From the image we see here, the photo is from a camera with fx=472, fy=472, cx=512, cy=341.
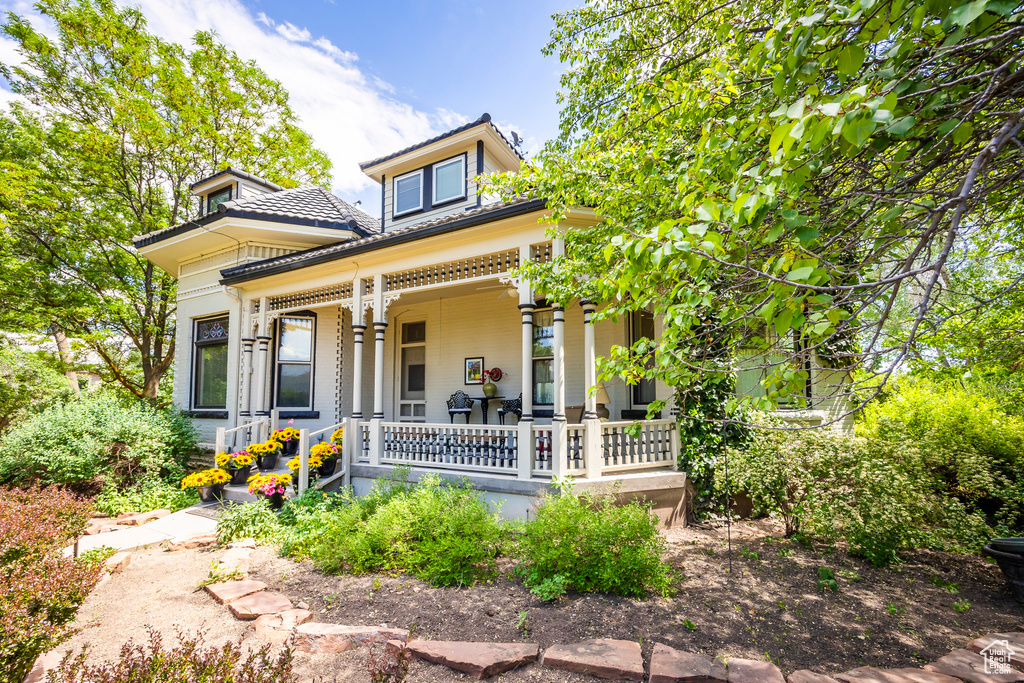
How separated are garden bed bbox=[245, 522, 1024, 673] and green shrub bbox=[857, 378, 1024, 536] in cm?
79

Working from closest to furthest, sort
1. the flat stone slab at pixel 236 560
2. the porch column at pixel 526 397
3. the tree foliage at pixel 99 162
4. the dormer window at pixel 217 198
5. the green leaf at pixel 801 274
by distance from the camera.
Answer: the green leaf at pixel 801 274 < the flat stone slab at pixel 236 560 < the porch column at pixel 526 397 < the dormer window at pixel 217 198 < the tree foliage at pixel 99 162

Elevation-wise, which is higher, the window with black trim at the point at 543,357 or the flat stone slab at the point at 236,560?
the window with black trim at the point at 543,357

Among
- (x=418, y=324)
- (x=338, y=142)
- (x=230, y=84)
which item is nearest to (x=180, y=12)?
(x=230, y=84)

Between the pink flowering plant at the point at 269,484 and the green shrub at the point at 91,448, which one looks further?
the green shrub at the point at 91,448

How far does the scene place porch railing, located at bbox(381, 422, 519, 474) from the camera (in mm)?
6539

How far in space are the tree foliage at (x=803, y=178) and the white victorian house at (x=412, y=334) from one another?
1.85m

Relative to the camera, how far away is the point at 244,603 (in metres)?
4.21

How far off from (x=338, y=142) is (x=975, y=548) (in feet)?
67.9

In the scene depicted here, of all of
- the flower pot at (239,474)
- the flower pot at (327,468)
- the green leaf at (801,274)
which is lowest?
the flower pot at (239,474)

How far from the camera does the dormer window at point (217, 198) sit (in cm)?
1208

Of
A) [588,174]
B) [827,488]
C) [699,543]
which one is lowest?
[699,543]

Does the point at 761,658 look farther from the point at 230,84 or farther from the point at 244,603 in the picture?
the point at 230,84

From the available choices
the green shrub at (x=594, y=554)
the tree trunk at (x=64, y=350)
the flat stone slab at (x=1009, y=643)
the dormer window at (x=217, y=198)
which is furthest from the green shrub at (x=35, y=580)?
the tree trunk at (x=64, y=350)

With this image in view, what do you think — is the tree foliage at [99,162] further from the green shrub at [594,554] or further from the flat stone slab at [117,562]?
→ the green shrub at [594,554]
